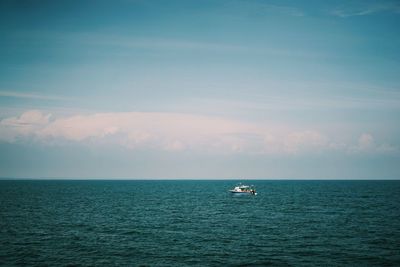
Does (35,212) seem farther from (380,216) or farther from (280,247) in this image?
(380,216)

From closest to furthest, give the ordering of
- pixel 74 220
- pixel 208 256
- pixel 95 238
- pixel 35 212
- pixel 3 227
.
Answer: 1. pixel 208 256
2. pixel 95 238
3. pixel 3 227
4. pixel 74 220
5. pixel 35 212

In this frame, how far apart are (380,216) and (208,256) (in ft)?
142

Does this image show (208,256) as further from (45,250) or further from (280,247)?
(45,250)

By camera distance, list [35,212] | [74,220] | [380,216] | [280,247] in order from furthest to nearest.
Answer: [35,212] < [380,216] < [74,220] < [280,247]

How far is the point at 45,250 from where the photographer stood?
130ft

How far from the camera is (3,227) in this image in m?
53.6

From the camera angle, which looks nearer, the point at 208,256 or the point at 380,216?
the point at 208,256

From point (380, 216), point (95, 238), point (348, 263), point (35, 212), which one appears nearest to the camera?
point (348, 263)

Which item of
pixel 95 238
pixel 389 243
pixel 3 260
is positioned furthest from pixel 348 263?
pixel 3 260

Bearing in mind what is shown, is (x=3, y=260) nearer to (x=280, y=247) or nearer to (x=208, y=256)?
(x=208, y=256)

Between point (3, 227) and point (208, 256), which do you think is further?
point (3, 227)

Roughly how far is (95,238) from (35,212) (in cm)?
3351

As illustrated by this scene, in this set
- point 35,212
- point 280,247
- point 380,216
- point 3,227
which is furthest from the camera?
point 35,212

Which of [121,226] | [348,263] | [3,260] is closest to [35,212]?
[121,226]
